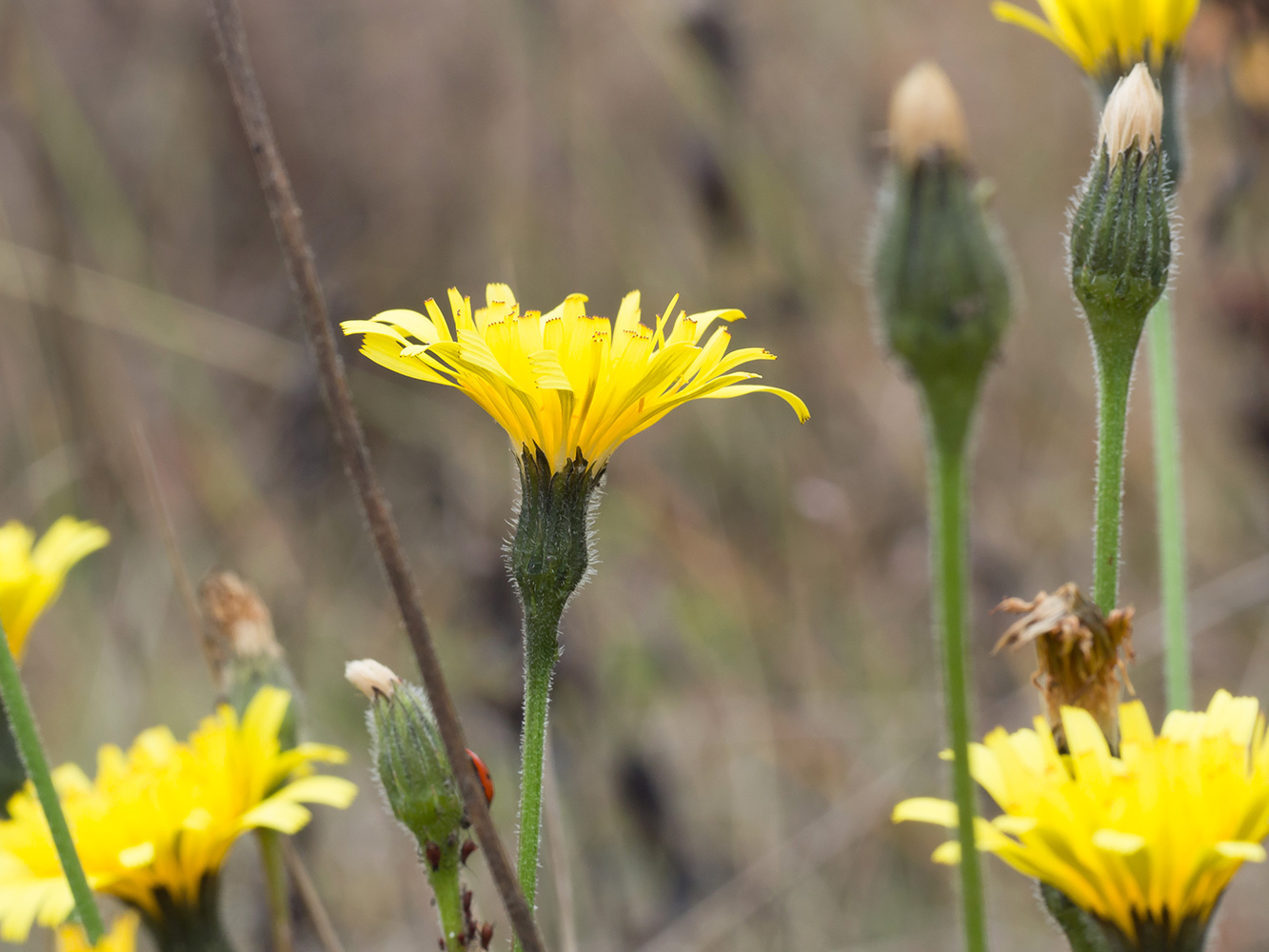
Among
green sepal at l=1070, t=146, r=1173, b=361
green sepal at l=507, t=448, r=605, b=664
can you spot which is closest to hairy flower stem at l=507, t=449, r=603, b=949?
green sepal at l=507, t=448, r=605, b=664

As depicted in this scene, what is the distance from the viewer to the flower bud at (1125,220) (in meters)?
1.45

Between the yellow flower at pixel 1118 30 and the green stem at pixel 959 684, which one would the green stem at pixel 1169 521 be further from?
the green stem at pixel 959 684

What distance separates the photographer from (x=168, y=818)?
170cm

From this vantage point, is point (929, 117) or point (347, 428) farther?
point (929, 117)

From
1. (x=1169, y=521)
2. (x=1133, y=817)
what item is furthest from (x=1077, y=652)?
(x=1169, y=521)

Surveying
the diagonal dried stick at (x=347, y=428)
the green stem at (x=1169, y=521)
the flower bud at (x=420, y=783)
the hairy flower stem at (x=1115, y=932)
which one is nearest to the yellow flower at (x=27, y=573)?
the flower bud at (x=420, y=783)

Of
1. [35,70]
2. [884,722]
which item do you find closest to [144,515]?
[35,70]

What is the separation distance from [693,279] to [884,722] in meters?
2.83

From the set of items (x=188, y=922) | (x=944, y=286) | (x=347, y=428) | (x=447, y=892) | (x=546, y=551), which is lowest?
(x=188, y=922)

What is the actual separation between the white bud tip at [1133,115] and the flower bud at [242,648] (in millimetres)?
1509

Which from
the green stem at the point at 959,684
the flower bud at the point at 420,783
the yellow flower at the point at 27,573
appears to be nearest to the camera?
the green stem at the point at 959,684

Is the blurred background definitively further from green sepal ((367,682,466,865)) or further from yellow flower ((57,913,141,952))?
green sepal ((367,682,466,865))

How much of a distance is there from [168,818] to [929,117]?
4.57ft

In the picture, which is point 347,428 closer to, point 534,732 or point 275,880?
point 534,732
